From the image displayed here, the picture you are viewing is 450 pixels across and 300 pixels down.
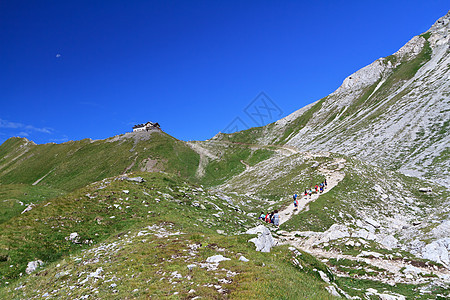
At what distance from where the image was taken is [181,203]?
31094 millimetres

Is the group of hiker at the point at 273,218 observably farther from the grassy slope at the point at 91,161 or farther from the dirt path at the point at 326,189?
the grassy slope at the point at 91,161

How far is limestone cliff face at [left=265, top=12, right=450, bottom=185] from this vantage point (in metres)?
70.4

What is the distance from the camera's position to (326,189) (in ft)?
148

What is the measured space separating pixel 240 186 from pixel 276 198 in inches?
937

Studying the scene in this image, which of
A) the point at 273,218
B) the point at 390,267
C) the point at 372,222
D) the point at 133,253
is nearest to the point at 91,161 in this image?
the point at 273,218

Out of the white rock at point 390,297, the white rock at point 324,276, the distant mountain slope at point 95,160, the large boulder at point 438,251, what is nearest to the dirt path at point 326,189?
the large boulder at point 438,251

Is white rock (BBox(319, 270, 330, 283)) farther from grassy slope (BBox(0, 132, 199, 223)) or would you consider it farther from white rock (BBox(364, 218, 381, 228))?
grassy slope (BBox(0, 132, 199, 223))

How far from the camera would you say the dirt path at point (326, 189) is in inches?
1554

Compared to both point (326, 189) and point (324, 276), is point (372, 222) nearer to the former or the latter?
point (326, 189)

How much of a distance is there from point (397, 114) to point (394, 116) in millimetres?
1696

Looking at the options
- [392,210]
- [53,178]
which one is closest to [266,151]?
[392,210]

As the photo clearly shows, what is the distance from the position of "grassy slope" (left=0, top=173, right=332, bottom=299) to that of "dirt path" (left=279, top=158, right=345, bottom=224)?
40.3 feet

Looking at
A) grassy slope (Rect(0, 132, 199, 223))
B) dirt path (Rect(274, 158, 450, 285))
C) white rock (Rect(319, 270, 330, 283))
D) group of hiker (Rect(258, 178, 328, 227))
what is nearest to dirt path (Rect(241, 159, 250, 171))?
grassy slope (Rect(0, 132, 199, 223))

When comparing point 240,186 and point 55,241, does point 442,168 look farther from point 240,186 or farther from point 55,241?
point 55,241
